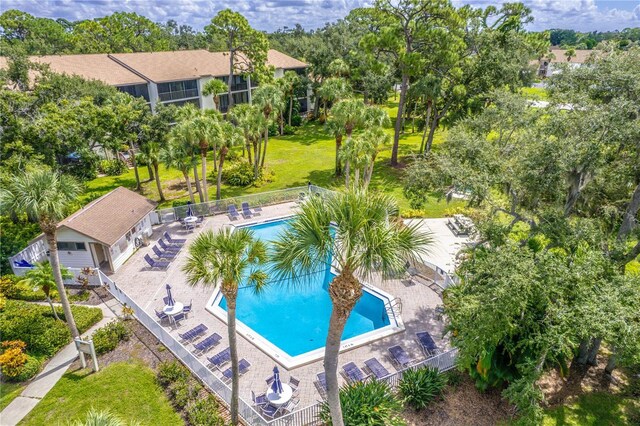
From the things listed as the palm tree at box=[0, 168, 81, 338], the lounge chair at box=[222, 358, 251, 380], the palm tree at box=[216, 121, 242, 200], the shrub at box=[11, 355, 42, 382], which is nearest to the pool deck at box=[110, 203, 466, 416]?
the lounge chair at box=[222, 358, 251, 380]

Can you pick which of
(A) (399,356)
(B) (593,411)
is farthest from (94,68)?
(B) (593,411)

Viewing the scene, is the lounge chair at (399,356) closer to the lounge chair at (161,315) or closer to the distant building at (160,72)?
the lounge chair at (161,315)

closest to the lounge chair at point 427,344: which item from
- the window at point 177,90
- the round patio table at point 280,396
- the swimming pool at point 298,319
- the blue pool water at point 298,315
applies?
the swimming pool at point 298,319

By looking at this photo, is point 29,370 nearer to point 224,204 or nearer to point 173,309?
point 173,309

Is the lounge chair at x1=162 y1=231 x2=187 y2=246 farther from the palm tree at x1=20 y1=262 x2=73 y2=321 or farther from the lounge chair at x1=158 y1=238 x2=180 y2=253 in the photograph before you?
the palm tree at x1=20 y1=262 x2=73 y2=321

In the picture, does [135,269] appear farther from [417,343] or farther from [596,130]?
[596,130]

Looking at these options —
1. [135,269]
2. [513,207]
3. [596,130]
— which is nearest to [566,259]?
[513,207]
